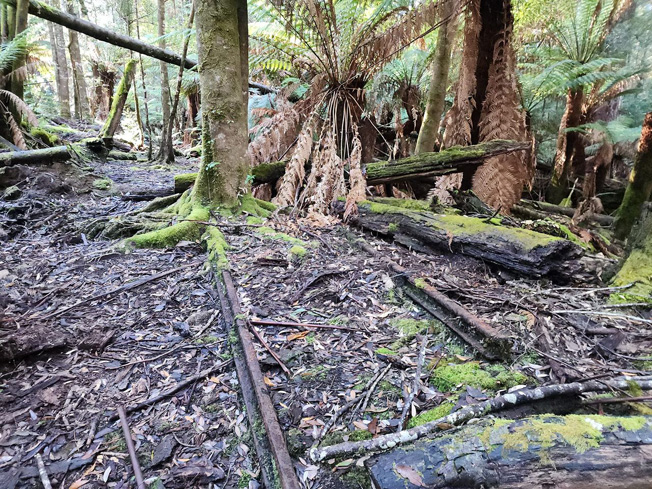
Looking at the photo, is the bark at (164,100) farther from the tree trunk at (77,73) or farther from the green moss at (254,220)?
the tree trunk at (77,73)

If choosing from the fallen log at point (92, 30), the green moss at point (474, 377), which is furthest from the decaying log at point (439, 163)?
the fallen log at point (92, 30)

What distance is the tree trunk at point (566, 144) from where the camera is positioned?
28.8 feet

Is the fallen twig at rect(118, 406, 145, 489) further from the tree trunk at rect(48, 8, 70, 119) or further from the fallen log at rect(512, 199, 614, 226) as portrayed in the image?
the tree trunk at rect(48, 8, 70, 119)

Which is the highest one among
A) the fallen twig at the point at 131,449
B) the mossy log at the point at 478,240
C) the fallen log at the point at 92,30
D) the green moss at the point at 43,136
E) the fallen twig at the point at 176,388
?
the fallen log at the point at 92,30

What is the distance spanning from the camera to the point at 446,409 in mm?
1614

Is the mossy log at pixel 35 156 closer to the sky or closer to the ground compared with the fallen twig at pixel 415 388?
closer to the sky

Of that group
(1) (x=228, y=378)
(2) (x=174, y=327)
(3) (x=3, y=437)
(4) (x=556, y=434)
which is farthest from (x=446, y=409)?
(3) (x=3, y=437)

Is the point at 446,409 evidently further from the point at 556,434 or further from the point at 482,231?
the point at 482,231

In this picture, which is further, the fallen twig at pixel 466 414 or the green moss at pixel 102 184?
the green moss at pixel 102 184

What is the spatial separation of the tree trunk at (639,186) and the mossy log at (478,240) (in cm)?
455

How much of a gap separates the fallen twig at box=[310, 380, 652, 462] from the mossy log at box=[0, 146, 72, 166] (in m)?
6.67

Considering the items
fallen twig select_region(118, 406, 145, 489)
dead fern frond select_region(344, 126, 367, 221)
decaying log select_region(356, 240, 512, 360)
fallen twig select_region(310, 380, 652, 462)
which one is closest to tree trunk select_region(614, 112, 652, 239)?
dead fern frond select_region(344, 126, 367, 221)

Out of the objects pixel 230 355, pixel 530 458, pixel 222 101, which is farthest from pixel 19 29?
pixel 530 458

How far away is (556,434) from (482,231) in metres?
2.11
